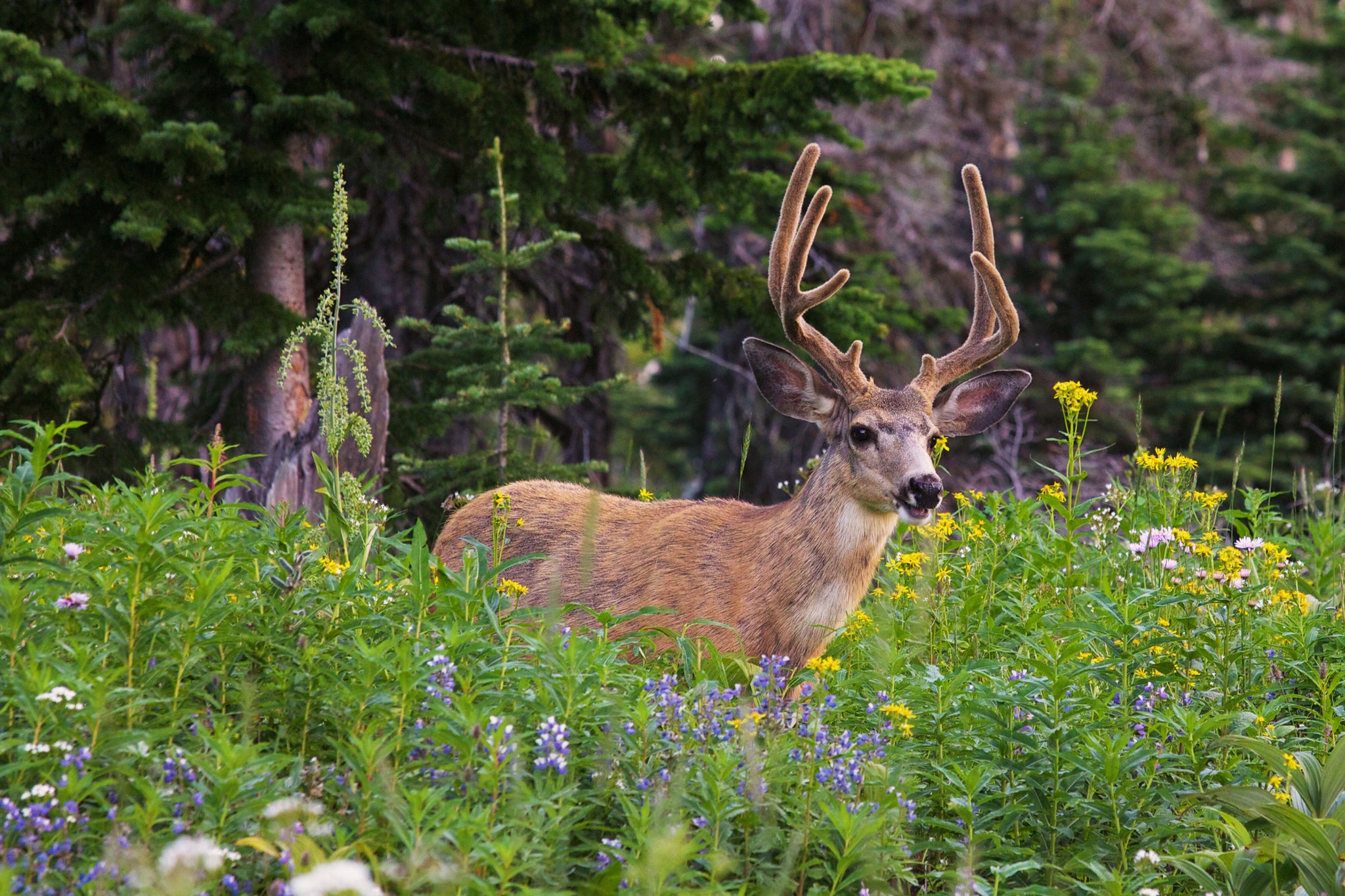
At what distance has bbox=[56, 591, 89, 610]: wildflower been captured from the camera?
3.10 meters

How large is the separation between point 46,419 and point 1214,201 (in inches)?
670

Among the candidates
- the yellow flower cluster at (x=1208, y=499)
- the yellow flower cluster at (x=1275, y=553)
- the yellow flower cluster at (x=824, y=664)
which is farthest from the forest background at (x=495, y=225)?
the yellow flower cluster at (x=824, y=664)

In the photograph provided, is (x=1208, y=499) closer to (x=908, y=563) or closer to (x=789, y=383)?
(x=908, y=563)

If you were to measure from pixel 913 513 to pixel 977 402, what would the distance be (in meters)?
1.12

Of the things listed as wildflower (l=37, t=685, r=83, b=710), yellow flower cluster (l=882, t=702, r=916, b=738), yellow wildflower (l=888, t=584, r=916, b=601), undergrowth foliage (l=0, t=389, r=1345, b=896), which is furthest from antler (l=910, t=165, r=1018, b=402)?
wildflower (l=37, t=685, r=83, b=710)

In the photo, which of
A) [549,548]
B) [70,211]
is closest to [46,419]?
[70,211]

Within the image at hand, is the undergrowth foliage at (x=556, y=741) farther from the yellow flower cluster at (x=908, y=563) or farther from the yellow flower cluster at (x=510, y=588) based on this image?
the yellow flower cluster at (x=908, y=563)

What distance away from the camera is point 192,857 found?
2.21 metres

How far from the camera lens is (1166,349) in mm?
16688

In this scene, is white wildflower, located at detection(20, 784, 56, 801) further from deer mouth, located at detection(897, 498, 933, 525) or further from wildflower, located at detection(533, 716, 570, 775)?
deer mouth, located at detection(897, 498, 933, 525)

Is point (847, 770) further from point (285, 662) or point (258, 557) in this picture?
point (258, 557)

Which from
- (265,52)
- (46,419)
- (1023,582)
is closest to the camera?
(1023,582)

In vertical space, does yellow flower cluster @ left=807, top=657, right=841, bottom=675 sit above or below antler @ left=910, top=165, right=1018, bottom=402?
below

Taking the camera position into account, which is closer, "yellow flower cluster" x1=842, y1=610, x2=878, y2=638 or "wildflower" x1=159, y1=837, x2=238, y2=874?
"wildflower" x1=159, y1=837, x2=238, y2=874
